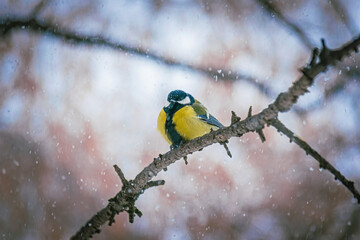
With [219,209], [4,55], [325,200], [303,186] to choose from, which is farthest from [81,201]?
[325,200]

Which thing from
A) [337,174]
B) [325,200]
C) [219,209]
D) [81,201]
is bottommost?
[337,174]

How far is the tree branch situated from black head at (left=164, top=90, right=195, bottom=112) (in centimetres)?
47

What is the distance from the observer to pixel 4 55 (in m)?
2.07

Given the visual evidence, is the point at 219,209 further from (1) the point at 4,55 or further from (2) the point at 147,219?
(1) the point at 4,55

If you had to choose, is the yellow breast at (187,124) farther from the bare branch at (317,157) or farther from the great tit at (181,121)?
the bare branch at (317,157)

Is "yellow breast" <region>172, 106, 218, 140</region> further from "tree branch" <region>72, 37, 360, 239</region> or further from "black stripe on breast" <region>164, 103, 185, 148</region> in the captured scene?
"tree branch" <region>72, 37, 360, 239</region>

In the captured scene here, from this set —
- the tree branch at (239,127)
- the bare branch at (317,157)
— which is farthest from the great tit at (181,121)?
the bare branch at (317,157)

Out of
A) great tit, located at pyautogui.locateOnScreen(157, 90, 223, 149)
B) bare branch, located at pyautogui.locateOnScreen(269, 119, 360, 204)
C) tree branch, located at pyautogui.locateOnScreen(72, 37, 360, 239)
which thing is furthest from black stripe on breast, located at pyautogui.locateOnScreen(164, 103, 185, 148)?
bare branch, located at pyautogui.locateOnScreen(269, 119, 360, 204)

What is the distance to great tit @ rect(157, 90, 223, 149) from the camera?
1.29m

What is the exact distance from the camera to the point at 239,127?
2.08 ft

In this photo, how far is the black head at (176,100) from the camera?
1310 millimetres

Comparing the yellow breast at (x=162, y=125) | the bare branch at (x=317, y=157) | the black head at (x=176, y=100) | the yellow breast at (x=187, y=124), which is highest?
the black head at (x=176, y=100)

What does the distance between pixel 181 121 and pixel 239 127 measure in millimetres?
662

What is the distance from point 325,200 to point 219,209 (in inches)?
23.6
